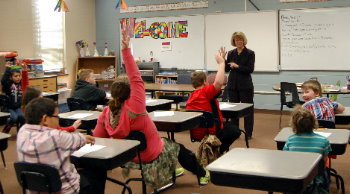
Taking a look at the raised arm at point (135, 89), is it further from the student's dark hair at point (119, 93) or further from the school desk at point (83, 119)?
the school desk at point (83, 119)

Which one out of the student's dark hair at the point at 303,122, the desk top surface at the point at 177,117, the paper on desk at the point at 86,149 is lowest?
the paper on desk at the point at 86,149

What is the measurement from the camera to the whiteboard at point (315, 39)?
306 inches

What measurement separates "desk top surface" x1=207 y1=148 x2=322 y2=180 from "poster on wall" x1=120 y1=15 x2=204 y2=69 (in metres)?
6.89

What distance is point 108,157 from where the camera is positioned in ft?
8.38

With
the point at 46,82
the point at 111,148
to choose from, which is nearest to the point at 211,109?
the point at 111,148

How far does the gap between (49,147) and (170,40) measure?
23.8 ft

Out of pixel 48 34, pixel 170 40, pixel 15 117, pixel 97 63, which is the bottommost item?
pixel 15 117

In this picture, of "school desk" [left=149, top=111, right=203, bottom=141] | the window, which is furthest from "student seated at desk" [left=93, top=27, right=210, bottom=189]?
the window

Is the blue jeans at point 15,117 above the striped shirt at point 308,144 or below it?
below

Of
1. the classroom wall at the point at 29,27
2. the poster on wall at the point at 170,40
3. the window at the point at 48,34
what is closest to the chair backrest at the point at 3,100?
the classroom wall at the point at 29,27

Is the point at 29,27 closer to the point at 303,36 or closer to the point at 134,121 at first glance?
the point at 303,36

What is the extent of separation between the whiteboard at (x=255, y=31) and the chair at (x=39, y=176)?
6.65 metres

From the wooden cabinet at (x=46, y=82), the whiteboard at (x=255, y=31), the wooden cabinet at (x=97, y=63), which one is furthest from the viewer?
the wooden cabinet at (x=97, y=63)

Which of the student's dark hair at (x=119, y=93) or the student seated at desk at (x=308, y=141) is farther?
the student's dark hair at (x=119, y=93)
